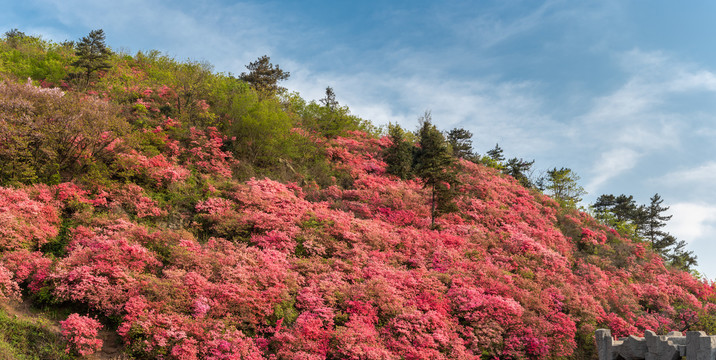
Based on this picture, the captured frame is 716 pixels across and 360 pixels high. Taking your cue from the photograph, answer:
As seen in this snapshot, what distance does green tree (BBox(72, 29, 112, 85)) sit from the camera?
91.9 ft

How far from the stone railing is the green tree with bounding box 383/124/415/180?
20.3 meters

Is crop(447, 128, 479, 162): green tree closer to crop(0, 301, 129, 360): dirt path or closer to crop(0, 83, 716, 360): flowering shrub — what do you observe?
crop(0, 83, 716, 360): flowering shrub

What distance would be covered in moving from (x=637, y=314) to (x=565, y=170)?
25.1m

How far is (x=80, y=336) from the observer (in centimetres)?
974

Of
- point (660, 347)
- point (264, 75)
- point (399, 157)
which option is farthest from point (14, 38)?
point (660, 347)

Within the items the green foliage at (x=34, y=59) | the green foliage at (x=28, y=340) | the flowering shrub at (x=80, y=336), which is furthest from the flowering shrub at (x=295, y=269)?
the green foliage at (x=34, y=59)

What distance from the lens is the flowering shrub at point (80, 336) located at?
9.64 m

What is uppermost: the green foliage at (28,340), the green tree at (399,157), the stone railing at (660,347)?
the green tree at (399,157)

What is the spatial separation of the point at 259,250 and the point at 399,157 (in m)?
18.1

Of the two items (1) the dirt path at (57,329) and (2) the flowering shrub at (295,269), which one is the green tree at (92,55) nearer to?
(2) the flowering shrub at (295,269)

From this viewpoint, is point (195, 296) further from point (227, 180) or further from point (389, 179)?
point (389, 179)

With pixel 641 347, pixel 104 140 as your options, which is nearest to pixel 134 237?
pixel 104 140

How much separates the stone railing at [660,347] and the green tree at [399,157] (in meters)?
20.3

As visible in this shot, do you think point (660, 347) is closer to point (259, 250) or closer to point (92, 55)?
point (259, 250)
